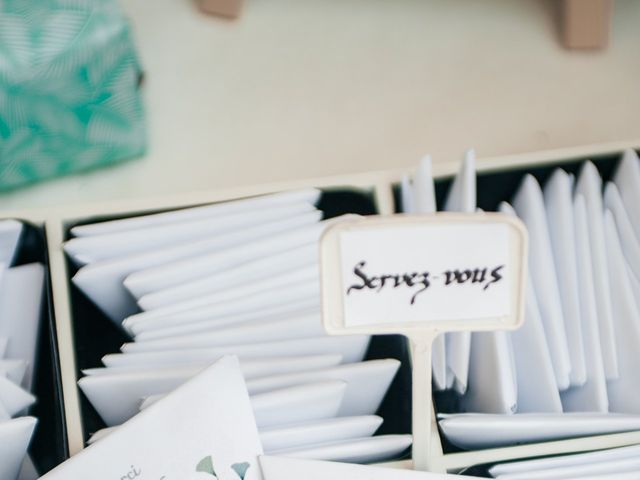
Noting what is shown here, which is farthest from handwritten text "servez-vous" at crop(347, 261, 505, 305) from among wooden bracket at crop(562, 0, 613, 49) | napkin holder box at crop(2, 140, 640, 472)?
wooden bracket at crop(562, 0, 613, 49)

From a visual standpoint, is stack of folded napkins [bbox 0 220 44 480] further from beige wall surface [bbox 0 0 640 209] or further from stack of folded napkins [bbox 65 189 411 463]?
beige wall surface [bbox 0 0 640 209]

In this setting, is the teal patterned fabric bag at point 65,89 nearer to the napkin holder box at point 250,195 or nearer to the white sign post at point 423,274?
the napkin holder box at point 250,195

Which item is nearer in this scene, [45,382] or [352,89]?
[45,382]

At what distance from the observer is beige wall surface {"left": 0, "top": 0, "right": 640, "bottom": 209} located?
5.94 feet

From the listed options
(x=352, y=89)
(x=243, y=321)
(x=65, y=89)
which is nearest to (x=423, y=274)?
(x=243, y=321)

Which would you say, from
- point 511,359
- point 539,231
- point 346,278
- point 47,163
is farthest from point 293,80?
point 346,278

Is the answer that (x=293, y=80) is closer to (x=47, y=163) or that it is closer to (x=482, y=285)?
(x=47, y=163)

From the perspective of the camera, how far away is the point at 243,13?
2.00 meters

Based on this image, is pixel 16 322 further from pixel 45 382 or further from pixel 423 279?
pixel 423 279

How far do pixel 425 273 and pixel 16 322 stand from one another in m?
0.67

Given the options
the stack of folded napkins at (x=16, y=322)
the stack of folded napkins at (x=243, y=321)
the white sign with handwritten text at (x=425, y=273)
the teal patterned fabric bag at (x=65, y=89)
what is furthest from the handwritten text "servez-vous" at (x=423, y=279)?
the teal patterned fabric bag at (x=65, y=89)

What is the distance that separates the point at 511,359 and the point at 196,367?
42 centimetres

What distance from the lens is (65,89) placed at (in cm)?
158

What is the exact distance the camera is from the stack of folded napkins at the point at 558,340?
105cm
